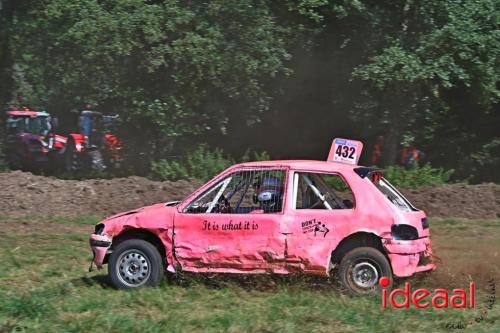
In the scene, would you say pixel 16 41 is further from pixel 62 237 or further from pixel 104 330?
pixel 104 330

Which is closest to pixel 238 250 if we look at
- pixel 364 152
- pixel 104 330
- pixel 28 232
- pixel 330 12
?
pixel 104 330

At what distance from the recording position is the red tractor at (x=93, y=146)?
2234 cm

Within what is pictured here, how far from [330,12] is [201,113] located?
13.4 feet

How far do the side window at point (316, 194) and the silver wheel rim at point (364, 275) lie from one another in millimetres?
685

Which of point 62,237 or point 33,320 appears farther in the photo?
point 62,237

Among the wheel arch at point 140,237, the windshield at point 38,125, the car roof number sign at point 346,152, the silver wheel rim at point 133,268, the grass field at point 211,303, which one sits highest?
the windshield at point 38,125

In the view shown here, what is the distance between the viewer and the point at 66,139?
2616 cm

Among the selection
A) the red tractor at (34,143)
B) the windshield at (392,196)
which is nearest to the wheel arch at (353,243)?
the windshield at (392,196)

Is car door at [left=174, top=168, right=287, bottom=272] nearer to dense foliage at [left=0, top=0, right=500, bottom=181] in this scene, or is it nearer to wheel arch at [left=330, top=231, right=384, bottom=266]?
wheel arch at [left=330, top=231, right=384, bottom=266]

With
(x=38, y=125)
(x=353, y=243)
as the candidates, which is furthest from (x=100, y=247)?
(x=38, y=125)

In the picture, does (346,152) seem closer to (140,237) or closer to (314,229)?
(314,229)

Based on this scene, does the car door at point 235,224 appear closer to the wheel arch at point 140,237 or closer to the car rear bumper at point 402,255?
the wheel arch at point 140,237

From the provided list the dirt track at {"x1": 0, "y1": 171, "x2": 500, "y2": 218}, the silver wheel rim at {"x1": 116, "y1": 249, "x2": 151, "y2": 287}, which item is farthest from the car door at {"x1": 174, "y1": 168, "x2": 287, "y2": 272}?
the dirt track at {"x1": 0, "y1": 171, "x2": 500, "y2": 218}

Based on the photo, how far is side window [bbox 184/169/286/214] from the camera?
9.17m
